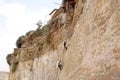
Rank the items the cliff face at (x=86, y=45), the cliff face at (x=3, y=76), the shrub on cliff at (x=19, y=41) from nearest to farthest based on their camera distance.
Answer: the cliff face at (x=86, y=45) < the shrub on cliff at (x=19, y=41) < the cliff face at (x=3, y=76)

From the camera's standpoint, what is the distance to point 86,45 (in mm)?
13289

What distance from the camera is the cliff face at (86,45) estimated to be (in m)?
10.6

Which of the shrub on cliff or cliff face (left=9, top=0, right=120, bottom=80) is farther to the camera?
the shrub on cliff

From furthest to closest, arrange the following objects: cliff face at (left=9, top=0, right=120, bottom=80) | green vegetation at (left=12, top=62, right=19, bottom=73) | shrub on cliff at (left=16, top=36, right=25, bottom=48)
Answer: shrub on cliff at (left=16, top=36, right=25, bottom=48) → green vegetation at (left=12, top=62, right=19, bottom=73) → cliff face at (left=9, top=0, right=120, bottom=80)

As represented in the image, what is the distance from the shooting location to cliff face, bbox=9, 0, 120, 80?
1057 cm

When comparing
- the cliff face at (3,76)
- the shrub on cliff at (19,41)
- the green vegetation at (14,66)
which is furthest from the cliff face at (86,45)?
the cliff face at (3,76)

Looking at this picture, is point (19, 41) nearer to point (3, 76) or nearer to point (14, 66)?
point (14, 66)

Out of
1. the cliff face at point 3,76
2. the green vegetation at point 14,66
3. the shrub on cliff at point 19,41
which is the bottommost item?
the cliff face at point 3,76

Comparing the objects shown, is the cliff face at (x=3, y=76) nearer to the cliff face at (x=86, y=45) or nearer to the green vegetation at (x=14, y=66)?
the green vegetation at (x=14, y=66)

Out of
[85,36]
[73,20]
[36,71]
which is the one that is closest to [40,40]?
[36,71]

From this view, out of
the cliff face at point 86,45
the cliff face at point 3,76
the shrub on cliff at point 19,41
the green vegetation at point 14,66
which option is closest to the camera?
the cliff face at point 86,45

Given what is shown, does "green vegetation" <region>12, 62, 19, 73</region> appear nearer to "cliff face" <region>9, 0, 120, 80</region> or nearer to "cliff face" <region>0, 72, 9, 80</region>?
"cliff face" <region>9, 0, 120, 80</region>

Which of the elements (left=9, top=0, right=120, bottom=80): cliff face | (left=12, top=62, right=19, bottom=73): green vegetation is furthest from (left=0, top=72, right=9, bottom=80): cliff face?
(left=9, top=0, right=120, bottom=80): cliff face

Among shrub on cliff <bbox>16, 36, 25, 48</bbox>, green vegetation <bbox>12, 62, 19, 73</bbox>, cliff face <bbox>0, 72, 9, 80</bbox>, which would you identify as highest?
shrub on cliff <bbox>16, 36, 25, 48</bbox>
